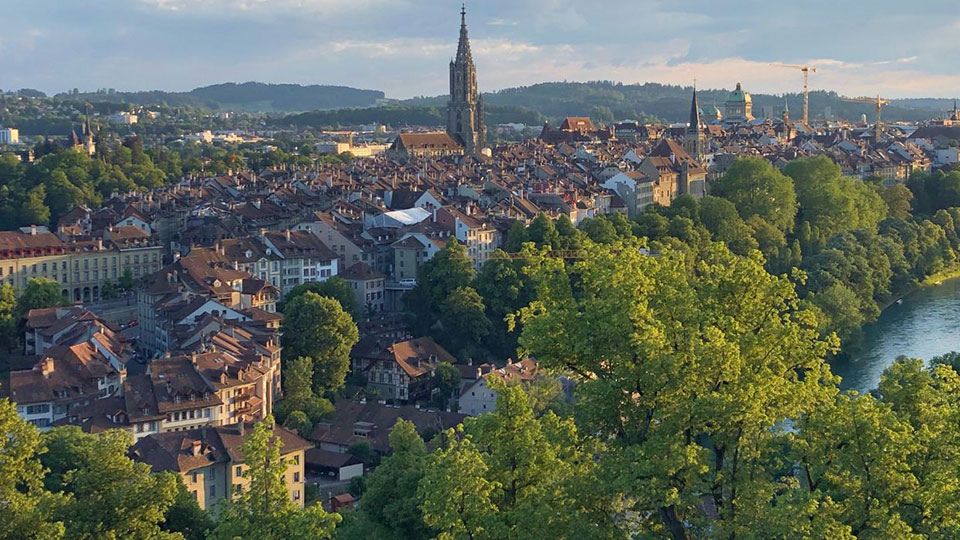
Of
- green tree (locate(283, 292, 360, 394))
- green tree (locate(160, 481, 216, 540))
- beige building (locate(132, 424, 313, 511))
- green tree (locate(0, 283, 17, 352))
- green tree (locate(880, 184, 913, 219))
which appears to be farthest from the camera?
green tree (locate(880, 184, 913, 219))

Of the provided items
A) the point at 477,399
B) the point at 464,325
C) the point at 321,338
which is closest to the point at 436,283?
the point at 464,325

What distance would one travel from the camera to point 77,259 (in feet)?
150

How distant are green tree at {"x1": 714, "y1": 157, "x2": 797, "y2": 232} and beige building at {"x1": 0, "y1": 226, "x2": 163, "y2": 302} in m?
27.1

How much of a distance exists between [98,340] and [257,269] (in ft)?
35.6

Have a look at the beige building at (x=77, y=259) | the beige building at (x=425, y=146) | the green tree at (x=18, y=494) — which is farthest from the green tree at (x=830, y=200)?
the green tree at (x=18, y=494)

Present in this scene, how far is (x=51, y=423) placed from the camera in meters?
29.1

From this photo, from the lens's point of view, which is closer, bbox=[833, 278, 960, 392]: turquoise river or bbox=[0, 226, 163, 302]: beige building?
bbox=[833, 278, 960, 392]: turquoise river

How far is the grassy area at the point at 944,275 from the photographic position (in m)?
55.5

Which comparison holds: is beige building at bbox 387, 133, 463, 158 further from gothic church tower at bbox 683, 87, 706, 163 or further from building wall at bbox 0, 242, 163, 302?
building wall at bbox 0, 242, 163, 302

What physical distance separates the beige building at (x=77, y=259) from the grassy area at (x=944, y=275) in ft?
106

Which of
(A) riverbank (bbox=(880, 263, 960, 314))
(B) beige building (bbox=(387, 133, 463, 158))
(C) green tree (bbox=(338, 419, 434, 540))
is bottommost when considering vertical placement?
(A) riverbank (bbox=(880, 263, 960, 314))

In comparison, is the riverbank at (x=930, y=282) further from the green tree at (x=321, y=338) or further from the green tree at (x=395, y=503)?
the green tree at (x=395, y=503)

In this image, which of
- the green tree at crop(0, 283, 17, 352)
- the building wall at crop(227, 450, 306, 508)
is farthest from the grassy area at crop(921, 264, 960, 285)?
the green tree at crop(0, 283, 17, 352)

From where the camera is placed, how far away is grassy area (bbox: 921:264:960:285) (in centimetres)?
5550
